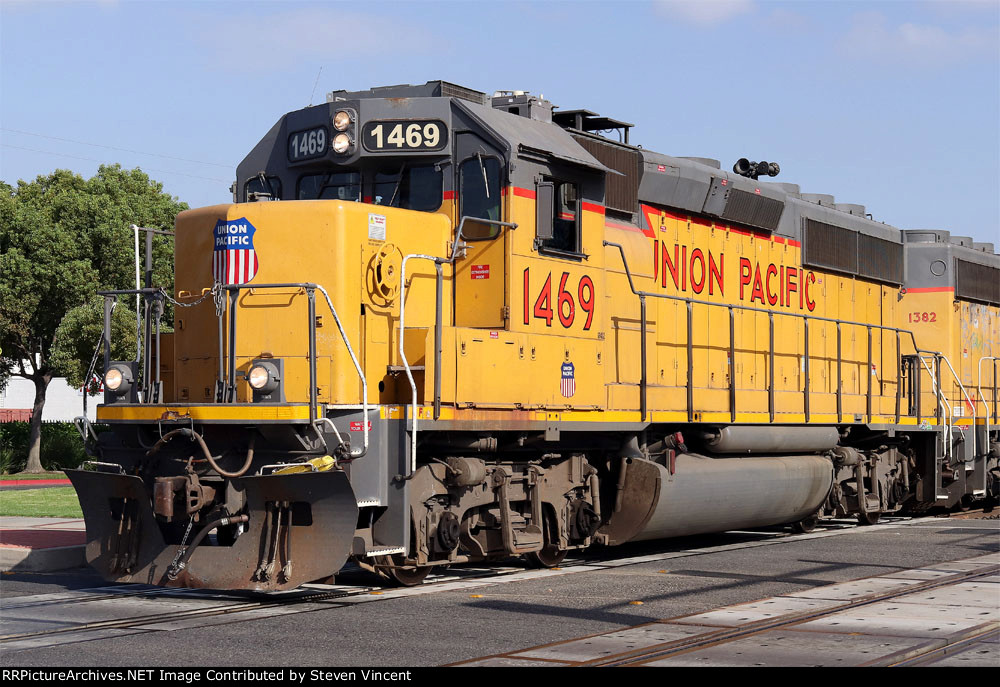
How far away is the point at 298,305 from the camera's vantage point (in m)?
8.88

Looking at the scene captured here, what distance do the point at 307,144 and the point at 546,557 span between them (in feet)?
13.9

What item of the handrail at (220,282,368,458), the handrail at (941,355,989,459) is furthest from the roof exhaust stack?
the handrail at (941,355,989,459)

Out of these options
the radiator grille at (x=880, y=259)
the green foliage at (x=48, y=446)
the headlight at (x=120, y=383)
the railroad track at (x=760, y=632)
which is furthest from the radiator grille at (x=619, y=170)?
the green foliage at (x=48, y=446)

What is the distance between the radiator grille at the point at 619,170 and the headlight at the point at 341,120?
7.42ft

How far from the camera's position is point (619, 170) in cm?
1138

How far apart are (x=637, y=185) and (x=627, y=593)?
14.3 feet

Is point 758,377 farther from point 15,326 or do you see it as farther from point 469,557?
point 15,326

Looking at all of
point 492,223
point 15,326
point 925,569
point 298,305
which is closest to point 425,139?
point 492,223

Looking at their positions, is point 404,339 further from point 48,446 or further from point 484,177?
point 48,446

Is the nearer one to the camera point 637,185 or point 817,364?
point 637,185

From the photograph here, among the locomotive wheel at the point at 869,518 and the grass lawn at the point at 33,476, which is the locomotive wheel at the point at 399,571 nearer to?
the locomotive wheel at the point at 869,518

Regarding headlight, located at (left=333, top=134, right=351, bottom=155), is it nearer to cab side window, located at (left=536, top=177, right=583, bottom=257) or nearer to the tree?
cab side window, located at (left=536, top=177, right=583, bottom=257)

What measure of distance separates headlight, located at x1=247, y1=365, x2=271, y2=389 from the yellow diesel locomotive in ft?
0.05

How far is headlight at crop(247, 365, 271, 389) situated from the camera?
834 cm
